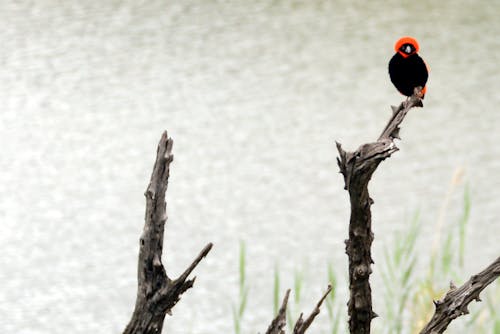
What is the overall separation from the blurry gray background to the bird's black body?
1171mm

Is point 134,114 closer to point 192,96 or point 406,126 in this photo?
point 192,96

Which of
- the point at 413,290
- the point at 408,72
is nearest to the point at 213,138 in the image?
the point at 413,290

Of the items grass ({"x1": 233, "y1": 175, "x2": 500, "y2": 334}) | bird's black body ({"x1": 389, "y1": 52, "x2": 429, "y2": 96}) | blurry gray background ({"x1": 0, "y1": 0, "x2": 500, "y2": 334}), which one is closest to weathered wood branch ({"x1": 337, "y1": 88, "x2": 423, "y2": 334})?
bird's black body ({"x1": 389, "y1": 52, "x2": 429, "y2": 96})

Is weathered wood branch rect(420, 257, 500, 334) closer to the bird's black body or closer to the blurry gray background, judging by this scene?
the bird's black body

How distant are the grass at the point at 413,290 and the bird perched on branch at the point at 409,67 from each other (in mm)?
656

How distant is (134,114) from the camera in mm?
2527

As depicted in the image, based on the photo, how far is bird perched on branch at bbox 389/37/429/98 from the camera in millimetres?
704

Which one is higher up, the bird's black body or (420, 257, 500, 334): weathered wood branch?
the bird's black body

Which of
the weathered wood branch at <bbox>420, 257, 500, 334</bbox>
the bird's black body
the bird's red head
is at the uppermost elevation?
the bird's red head

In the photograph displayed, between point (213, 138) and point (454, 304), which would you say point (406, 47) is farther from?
point (213, 138)

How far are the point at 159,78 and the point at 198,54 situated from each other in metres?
0.22

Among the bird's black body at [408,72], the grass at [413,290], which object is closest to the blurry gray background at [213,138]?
the grass at [413,290]

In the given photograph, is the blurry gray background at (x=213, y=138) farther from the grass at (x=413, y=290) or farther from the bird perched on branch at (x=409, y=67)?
the bird perched on branch at (x=409, y=67)

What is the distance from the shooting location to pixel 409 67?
71 centimetres
